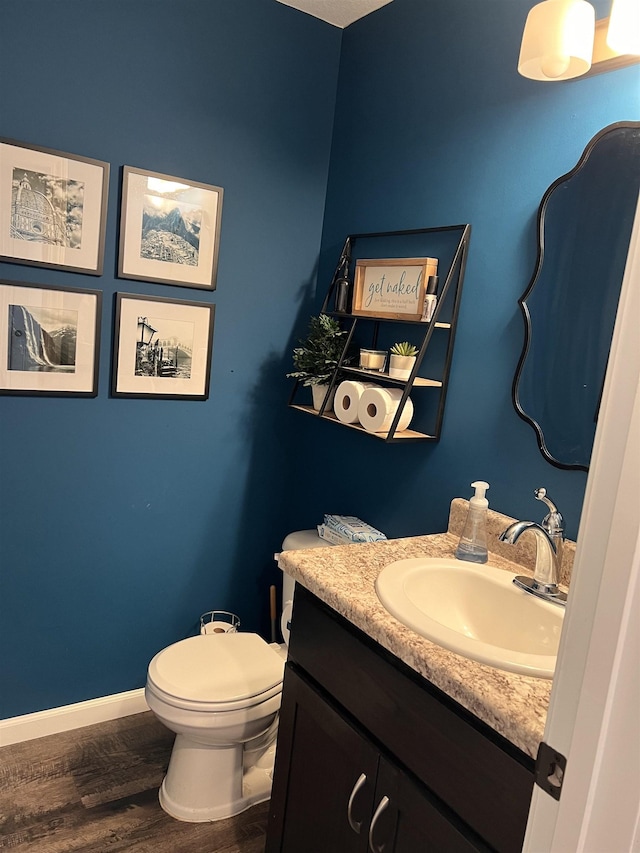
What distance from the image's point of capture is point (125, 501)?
2.26m

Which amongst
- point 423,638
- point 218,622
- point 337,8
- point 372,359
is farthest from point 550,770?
point 337,8

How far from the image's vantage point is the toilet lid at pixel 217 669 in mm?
1820

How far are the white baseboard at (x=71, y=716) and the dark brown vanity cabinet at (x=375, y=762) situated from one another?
940 mm

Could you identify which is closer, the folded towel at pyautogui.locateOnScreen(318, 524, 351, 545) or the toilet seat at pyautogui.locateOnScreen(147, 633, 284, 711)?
the toilet seat at pyautogui.locateOnScreen(147, 633, 284, 711)

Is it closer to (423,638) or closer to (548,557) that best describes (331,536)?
(548,557)

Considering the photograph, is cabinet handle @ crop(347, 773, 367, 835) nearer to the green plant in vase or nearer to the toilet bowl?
the toilet bowl

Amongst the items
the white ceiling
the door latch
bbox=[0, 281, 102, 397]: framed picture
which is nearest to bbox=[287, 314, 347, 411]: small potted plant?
bbox=[0, 281, 102, 397]: framed picture

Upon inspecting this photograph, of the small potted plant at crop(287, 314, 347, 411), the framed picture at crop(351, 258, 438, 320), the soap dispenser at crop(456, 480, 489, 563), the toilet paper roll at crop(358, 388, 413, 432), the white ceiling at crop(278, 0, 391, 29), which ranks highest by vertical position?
the white ceiling at crop(278, 0, 391, 29)

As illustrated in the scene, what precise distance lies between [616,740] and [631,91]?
1369mm

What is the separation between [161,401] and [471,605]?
1273 mm

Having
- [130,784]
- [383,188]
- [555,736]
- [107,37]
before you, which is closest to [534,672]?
[555,736]

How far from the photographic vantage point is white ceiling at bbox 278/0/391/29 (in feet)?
7.16

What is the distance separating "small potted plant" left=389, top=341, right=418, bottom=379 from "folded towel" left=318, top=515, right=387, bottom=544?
507 millimetres

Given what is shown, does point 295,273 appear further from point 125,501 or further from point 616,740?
point 616,740
